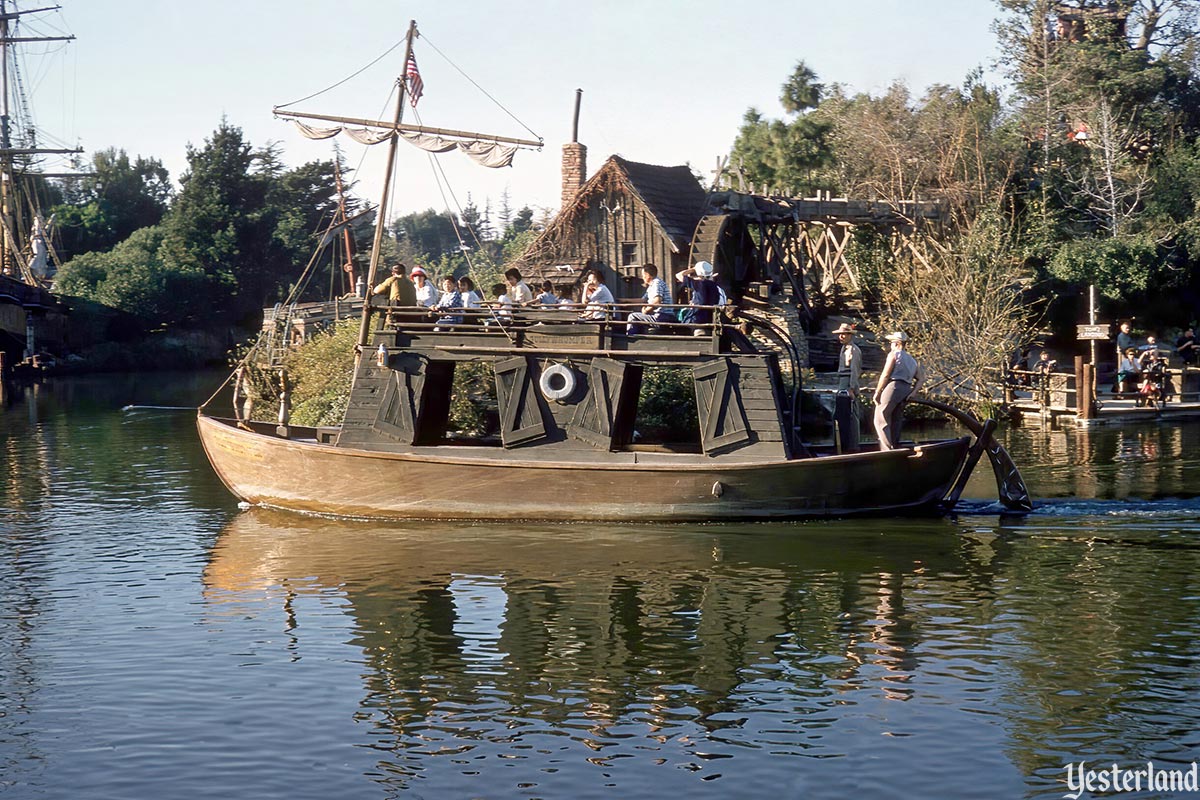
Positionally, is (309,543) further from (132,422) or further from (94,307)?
(94,307)

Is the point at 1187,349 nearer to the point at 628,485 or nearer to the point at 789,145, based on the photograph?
the point at 789,145

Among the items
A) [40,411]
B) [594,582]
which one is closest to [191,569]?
[594,582]

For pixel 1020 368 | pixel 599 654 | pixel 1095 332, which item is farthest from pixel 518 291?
pixel 1020 368

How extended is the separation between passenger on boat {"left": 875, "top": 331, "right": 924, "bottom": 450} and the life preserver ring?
4137 mm

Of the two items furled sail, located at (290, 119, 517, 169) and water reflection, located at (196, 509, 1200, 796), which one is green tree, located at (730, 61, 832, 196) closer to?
furled sail, located at (290, 119, 517, 169)

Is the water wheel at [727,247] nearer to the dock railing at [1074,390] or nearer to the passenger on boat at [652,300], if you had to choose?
the dock railing at [1074,390]

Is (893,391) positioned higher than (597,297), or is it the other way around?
(597,297)

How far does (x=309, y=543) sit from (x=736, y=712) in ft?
28.0

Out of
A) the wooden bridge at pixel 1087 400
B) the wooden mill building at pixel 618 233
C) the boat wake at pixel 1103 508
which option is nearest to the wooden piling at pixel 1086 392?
the wooden bridge at pixel 1087 400

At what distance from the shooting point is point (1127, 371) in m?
31.5

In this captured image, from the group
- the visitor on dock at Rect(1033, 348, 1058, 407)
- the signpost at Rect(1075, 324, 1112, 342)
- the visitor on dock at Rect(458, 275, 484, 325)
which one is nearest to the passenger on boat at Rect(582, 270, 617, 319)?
the visitor on dock at Rect(458, 275, 484, 325)

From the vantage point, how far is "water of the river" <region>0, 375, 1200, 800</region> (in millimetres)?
9281

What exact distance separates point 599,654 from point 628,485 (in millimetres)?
5486

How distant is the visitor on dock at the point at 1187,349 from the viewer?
34469mm
